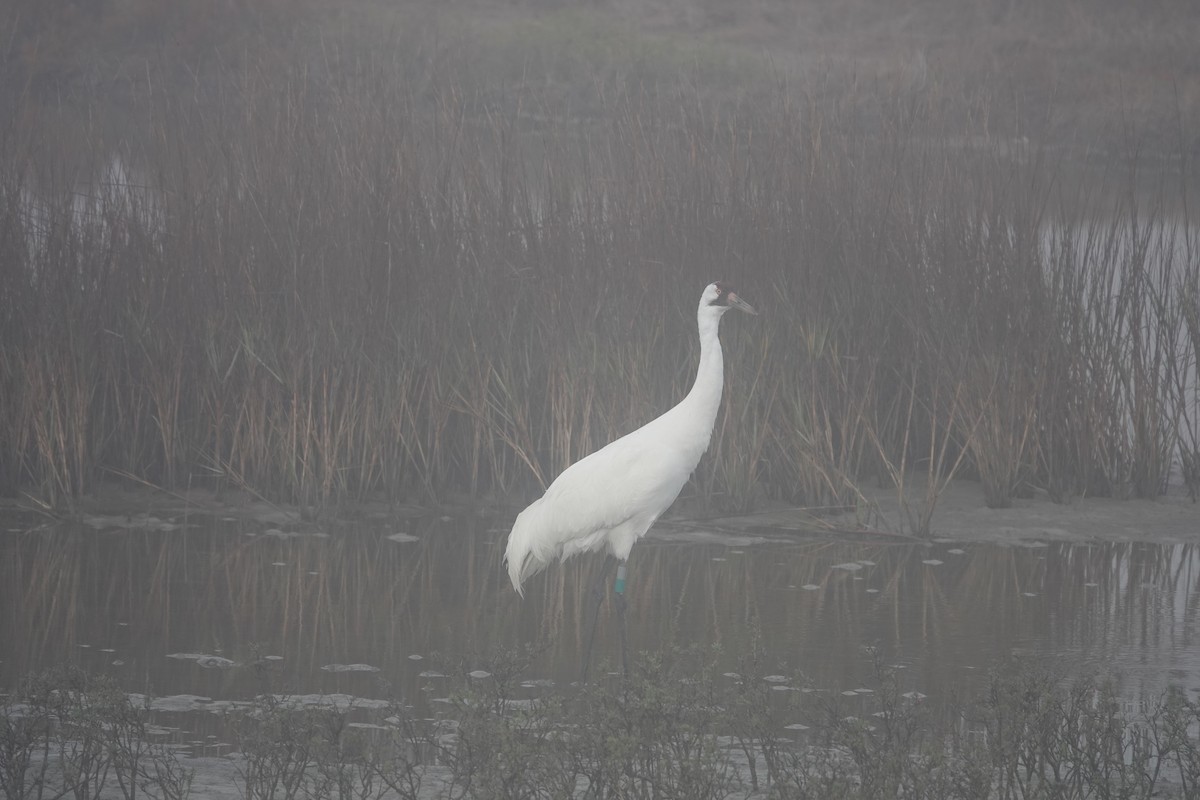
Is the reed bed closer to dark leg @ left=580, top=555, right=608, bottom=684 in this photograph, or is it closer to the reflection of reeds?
the reflection of reeds

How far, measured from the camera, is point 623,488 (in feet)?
18.1

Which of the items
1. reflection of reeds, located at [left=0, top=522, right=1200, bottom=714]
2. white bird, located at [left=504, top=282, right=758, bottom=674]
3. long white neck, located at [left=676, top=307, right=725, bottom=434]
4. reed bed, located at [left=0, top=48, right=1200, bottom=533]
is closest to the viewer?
reflection of reeds, located at [left=0, top=522, right=1200, bottom=714]

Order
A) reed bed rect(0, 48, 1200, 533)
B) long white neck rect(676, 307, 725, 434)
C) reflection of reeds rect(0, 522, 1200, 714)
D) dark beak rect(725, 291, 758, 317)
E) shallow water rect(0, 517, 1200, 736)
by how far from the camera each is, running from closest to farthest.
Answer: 1. shallow water rect(0, 517, 1200, 736)
2. reflection of reeds rect(0, 522, 1200, 714)
3. long white neck rect(676, 307, 725, 434)
4. dark beak rect(725, 291, 758, 317)
5. reed bed rect(0, 48, 1200, 533)

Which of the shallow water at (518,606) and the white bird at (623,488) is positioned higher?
the white bird at (623,488)

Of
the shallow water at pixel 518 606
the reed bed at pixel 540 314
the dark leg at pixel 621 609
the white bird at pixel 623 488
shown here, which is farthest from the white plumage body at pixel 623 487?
the reed bed at pixel 540 314

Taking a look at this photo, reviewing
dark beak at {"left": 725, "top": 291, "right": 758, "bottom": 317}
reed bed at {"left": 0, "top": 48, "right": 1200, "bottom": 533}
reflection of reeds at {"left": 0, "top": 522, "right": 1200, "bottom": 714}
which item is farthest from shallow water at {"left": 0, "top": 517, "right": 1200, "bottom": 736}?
dark beak at {"left": 725, "top": 291, "right": 758, "bottom": 317}

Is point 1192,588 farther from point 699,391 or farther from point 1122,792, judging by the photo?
point 1122,792

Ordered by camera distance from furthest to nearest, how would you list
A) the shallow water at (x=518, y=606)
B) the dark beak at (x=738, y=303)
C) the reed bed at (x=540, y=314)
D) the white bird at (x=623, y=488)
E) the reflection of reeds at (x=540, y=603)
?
1. the reed bed at (x=540, y=314)
2. the dark beak at (x=738, y=303)
3. the white bird at (x=623, y=488)
4. the reflection of reeds at (x=540, y=603)
5. the shallow water at (x=518, y=606)

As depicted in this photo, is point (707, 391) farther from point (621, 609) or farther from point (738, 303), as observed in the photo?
point (621, 609)

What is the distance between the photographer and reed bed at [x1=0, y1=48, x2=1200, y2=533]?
7.12 meters

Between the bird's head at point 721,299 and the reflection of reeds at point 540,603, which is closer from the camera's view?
the reflection of reeds at point 540,603

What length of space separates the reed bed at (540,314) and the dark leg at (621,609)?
151 centimetres

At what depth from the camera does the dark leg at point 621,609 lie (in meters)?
5.13

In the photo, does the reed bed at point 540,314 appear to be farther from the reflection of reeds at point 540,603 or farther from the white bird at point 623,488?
the white bird at point 623,488
